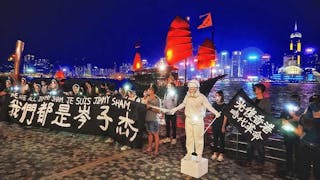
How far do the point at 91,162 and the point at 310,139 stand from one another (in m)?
5.30

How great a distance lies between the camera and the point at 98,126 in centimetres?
901

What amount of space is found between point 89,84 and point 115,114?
2.89 meters

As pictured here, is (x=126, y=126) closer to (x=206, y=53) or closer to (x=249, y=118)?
(x=249, y=118)

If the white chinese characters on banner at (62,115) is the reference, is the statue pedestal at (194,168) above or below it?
below

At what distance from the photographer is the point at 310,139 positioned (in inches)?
185

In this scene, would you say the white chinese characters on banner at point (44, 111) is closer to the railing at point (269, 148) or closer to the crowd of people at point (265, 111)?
the crowd of people at point (265, 111)

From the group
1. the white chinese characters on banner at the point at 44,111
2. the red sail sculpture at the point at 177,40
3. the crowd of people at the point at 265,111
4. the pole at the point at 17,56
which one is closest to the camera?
the crowd of people at the point at 265,111

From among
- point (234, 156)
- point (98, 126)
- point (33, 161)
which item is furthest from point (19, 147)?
point (234, 156)

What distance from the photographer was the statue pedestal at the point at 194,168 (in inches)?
234

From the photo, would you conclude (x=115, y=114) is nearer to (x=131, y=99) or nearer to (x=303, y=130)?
(x=131, y=99)

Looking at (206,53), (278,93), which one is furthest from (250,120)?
(278,93)

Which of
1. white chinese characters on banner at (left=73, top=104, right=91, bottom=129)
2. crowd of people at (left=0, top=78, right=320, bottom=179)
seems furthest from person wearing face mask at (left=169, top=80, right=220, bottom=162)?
white chinese characters on banner at (left=73, top=104, right=91, bottom=129)

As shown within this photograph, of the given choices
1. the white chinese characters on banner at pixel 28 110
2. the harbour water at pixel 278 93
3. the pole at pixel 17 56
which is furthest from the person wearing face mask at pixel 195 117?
the pole at pixel 17 56

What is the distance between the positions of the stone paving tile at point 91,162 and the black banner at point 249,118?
0.94 meters
